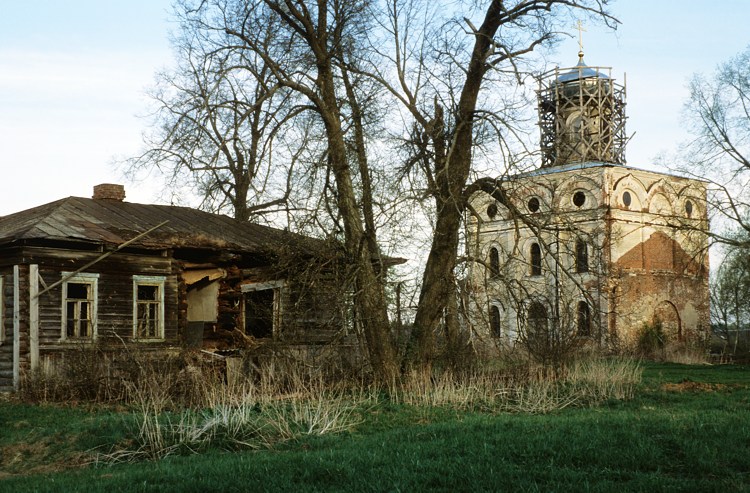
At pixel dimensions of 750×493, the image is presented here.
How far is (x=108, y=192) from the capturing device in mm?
23766

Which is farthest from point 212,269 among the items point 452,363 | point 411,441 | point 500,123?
point 411,441

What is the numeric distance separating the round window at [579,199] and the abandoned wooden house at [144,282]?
23.1 metres

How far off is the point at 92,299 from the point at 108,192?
16.2 feet

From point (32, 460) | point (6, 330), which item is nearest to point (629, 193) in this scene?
point (6, 330)

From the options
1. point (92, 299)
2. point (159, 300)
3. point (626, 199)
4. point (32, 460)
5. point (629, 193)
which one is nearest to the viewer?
point (32, 460)

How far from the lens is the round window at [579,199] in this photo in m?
43.5

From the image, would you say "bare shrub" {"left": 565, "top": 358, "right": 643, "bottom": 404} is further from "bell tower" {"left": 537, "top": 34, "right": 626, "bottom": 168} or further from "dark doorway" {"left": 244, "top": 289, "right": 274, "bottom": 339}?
"bell tower" {"left": 537, "top": 34, "right": 626, "bottom": 168}

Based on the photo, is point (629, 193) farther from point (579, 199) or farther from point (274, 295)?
point (274, 295)

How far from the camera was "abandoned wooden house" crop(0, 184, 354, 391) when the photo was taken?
60.8 feet

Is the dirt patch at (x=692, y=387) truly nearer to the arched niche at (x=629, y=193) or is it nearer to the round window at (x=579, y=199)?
the arched niche at (x=629, y=193)

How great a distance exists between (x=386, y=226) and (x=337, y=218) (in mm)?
1297

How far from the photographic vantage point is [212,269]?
2306cm

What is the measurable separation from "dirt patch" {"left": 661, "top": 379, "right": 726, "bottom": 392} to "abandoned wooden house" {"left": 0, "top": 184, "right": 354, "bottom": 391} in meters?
6.74

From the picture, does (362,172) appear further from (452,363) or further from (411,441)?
(411,441)
